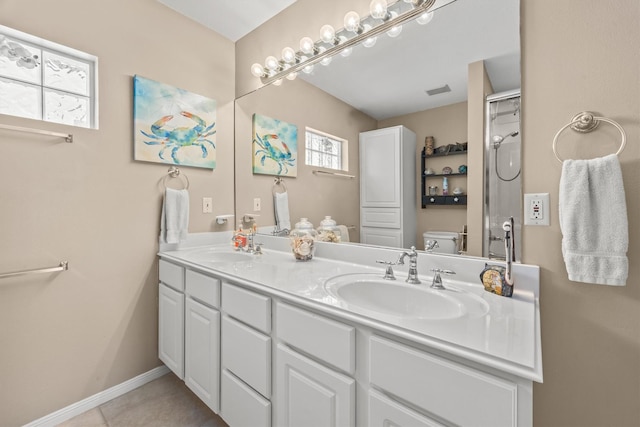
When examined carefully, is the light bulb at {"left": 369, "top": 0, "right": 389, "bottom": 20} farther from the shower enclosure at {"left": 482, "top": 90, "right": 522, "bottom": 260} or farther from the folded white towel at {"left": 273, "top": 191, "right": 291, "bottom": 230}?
the folded white towel at {"left": 273, "top": 191, "right": 291, "bottom": 230}

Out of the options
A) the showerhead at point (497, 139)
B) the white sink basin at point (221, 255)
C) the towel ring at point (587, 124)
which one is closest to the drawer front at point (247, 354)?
the white sink basin at point (221, 255)

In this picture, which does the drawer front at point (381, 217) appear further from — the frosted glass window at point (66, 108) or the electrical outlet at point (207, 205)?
the frosted glass window at point (66, 108)

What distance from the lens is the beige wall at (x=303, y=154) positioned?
1.58 meters

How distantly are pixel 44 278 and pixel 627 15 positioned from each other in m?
2.67

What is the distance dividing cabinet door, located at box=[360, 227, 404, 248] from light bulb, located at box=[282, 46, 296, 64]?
1220 mm

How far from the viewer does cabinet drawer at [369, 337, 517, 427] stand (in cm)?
62

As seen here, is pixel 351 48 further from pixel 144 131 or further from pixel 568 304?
pixel 568 304

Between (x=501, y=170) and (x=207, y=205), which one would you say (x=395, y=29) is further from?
(x=207, y=205)

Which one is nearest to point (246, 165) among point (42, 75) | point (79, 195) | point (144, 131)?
point (144, 131)

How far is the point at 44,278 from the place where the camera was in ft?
4.89

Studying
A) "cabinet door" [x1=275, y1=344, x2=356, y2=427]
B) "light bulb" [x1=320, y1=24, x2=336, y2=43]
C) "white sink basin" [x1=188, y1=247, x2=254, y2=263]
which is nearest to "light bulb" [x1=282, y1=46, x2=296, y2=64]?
"light bulb" [x1=320, y1=24, x2=336, y2=43]

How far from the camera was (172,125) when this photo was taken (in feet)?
6.35

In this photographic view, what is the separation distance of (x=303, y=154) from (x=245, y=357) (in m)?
1.23

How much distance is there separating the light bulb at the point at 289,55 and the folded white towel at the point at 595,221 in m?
1.61
